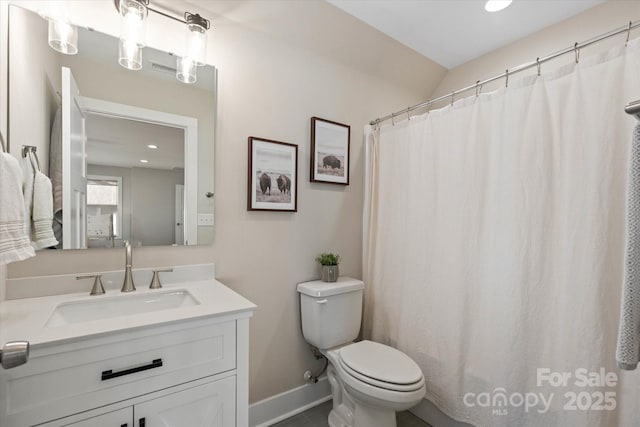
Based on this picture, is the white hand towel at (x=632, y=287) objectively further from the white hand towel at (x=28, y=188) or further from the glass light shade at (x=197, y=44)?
the white hand towel at (x=28, y=188)

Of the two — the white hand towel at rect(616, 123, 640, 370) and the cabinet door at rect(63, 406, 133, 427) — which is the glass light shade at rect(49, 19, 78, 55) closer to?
the cabinet door at rect(63, 406, 133, 427)

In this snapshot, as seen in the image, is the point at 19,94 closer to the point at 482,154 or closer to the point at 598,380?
the point at 482,154

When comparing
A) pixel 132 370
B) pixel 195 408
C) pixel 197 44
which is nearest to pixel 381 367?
pixel 195 408

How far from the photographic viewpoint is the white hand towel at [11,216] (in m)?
0.81

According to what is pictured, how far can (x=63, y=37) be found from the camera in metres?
1.17

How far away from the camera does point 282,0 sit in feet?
5.19

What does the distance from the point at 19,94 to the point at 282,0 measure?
1265 mm

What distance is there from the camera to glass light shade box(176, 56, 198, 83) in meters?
1.43

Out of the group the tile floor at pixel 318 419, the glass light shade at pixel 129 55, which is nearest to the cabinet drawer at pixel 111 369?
the tile floor at pixel 318 419

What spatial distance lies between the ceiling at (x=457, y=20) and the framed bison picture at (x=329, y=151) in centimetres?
68

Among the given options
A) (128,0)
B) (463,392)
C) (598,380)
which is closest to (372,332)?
(463,392)

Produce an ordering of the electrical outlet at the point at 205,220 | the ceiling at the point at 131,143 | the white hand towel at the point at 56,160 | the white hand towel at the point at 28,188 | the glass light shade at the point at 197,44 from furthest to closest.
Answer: the electrical outlet at the point at 205,220 < the glass light shade at the point at 197,44 < the ceiling at the point at 131,143 < the white hand towel at the point at 56,160 < the white hand towel at the point at 28,188

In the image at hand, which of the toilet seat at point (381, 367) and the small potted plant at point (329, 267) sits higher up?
the small potted plant at point (329, 267)

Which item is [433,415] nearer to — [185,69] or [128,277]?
[128,277]
